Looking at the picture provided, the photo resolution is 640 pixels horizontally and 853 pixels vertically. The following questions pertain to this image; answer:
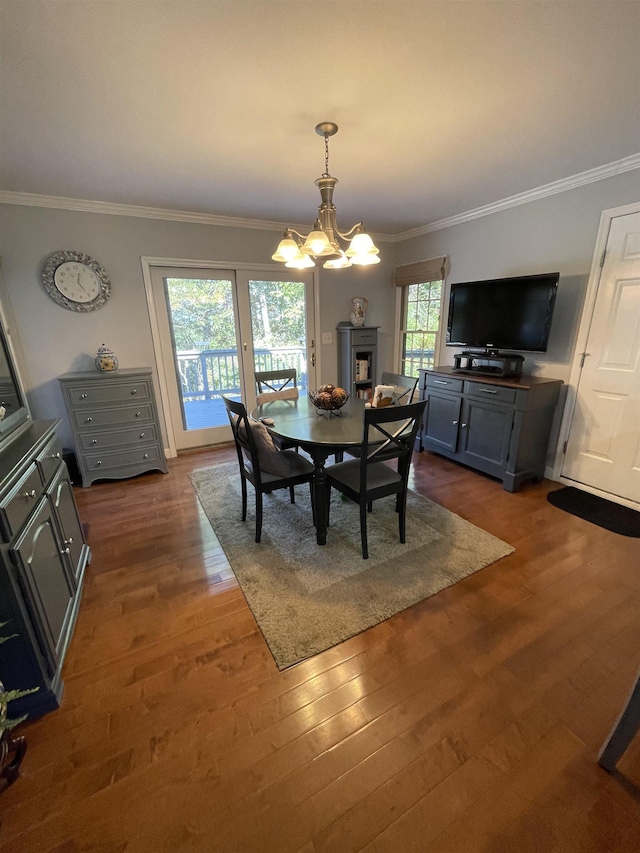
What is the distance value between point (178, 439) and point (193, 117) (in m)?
2.87

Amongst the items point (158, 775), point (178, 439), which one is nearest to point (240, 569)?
point (158, 775)

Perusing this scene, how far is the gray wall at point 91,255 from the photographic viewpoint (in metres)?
2.80

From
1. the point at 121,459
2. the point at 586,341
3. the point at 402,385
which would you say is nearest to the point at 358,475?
the point at 402,385

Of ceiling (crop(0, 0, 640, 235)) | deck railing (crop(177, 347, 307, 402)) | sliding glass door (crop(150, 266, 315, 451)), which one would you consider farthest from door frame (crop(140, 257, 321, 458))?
ceiling (crop(0, 0, 640, 235))

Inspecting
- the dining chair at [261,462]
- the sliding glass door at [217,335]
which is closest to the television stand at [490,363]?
the sliding glass door at [217,335]

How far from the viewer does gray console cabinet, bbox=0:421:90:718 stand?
3.87ft

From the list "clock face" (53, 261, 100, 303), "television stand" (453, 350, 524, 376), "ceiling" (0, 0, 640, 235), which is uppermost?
"ceiling" (0, 0, 640, 235)

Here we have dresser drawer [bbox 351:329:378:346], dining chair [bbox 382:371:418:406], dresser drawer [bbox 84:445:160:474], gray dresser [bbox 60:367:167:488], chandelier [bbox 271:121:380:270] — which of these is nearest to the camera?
chandelier [bbox 271:121:380:270]

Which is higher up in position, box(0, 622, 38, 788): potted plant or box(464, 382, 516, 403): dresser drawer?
box(464, 382, 516, 403): dresser drawer

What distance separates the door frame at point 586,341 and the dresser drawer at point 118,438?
3.68 m

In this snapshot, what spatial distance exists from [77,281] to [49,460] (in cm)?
208

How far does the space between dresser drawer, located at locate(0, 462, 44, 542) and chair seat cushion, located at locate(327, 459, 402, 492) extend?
1.47 metres

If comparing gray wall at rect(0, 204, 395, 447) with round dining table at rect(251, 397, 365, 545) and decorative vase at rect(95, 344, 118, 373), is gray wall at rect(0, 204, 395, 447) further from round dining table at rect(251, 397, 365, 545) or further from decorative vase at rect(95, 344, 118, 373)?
round dining table at rect(251, 397, 365, 545)

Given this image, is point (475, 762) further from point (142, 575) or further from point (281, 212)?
point (281, 212)
